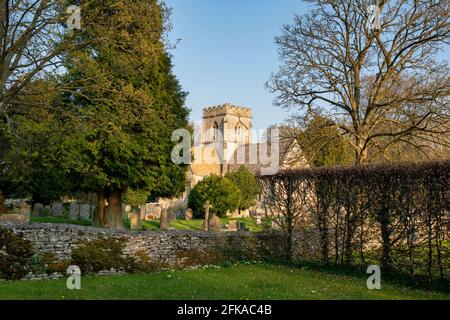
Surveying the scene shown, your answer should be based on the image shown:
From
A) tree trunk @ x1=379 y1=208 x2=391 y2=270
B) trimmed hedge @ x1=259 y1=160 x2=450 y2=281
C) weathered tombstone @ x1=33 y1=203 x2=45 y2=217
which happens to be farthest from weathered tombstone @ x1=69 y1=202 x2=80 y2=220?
tree trunk @ x1=379 y1=208 x2=391 y2=270

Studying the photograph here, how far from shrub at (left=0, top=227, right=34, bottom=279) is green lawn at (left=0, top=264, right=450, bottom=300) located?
46.4 inches

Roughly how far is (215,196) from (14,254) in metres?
28.1

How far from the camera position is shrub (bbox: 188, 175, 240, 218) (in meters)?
39.7

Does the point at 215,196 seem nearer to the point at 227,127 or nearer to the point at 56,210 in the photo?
the point at 56,210

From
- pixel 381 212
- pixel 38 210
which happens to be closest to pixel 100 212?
pixel 38 210

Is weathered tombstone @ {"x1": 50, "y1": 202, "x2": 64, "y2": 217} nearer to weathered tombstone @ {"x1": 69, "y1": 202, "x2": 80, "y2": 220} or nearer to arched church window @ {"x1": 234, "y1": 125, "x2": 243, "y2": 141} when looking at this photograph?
weathered tombstone @ {"x1": 69, "y1": 202, "x2": 80, "y2": 220}

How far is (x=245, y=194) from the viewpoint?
153 feet

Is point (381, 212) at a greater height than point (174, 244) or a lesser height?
greater

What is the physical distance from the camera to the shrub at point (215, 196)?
130ft

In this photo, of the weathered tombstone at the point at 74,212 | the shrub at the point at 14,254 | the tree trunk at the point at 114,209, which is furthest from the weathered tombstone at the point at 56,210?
the shrub at the point at 14,254

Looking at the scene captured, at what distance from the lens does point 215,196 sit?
3981cm

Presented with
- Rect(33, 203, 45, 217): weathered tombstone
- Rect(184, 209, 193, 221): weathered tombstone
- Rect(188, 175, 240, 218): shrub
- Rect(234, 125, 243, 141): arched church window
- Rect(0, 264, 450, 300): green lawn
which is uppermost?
Rect(234, 125, 243, 141): arched church window

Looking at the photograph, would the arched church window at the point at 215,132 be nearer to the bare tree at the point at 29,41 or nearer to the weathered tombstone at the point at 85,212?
the weathered tombstone at the point at 85,212

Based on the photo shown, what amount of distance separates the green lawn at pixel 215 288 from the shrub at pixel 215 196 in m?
27.1
